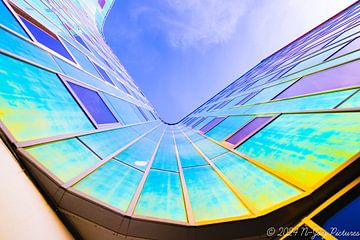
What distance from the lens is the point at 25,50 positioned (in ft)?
19.9

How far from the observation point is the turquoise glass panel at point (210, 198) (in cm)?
404

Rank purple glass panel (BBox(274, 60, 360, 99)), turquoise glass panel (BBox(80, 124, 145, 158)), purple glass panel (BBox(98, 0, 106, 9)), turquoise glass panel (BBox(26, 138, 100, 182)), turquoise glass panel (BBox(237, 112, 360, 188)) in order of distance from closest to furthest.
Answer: turquoise glass panel (BBox(26, 138, 100, 182))
turquoise glass panel (BBox(237, 112, 360, 188))
turquoise glass panel (BBox(80, 124, 145, 158))
purple glass panel (BBox(274, 60, 360, 99))
purple glass panel (BBox(98, 0, 106, 9))

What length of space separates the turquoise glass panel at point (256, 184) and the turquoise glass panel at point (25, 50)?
5907 millimetres

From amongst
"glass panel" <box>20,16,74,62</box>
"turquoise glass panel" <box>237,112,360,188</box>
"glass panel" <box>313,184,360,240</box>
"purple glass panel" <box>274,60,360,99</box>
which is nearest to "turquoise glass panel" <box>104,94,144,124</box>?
"glass panel" <box>20,16,74,62</box>

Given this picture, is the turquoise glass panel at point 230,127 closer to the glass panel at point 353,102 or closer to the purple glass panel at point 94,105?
the glass panel at point 353,102

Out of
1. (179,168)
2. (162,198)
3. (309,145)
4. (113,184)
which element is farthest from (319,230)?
(179,168)

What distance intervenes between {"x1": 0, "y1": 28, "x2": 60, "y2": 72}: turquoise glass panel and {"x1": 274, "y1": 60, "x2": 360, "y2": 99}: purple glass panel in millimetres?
8503

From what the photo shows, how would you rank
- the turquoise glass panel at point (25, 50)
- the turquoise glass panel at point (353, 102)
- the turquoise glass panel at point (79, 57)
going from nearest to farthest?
the turquoise glass panel at point (353, 102)
the turquoise glass panel at point (25, 50)
the turquoise glass panel at point (79, 57)

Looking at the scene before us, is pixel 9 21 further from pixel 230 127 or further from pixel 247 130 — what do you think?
pixel 230 127

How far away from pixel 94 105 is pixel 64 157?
12.6 ft

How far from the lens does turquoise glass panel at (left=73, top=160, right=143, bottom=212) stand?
12.9 feet

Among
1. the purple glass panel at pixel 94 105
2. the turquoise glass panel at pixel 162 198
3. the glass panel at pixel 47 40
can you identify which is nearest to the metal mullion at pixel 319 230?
the turquoise glass panel at pixel 162 198

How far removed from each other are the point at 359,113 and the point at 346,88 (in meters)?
1.90

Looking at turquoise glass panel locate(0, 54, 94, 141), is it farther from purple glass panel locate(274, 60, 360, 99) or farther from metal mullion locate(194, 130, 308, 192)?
purple glass panel locate(274, 60, 360, 99)
